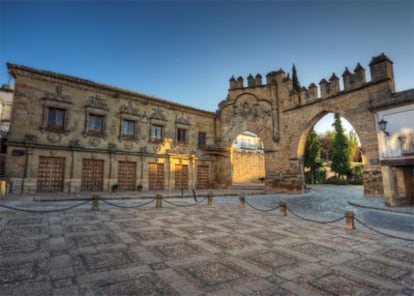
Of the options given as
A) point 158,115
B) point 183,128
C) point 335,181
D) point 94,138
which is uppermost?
point 158,115

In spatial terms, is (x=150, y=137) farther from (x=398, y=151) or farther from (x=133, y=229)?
(x=398, y=151)

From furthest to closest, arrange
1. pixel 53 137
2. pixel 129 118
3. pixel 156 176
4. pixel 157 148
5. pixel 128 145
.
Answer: pixel 157 148 → pixel 156 176 → pixel 129 118 → pixel 128 145 → pixel 53 137

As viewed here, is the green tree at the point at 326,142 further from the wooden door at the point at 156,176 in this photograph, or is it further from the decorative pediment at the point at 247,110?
the wooden door at the point at 156,176

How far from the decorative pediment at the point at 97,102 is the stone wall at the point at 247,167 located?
17526 mm

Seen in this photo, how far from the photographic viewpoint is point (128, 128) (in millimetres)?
16672

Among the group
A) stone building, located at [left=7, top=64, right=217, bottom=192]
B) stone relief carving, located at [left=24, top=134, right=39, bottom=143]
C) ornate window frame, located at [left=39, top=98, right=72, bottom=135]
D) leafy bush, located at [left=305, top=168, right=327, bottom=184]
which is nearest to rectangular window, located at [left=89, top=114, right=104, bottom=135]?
stone building, located at [left=7, top=64, right=217, bottom=192]

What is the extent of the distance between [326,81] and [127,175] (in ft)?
51.1

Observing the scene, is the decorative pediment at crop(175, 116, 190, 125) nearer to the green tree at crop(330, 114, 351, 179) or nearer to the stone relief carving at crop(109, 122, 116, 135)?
the stone relief carving at crop(109, 122, 116, 135)

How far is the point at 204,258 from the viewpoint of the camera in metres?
3.68

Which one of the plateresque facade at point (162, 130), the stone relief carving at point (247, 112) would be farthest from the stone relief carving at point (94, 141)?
the stone relief carving at point (247, 112)

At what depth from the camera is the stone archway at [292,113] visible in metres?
12.9

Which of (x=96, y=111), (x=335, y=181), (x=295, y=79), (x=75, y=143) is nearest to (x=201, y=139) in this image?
(x=96, y=111)

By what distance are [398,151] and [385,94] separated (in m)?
4.44

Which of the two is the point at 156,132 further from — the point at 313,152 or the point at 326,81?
the point at 313,152
